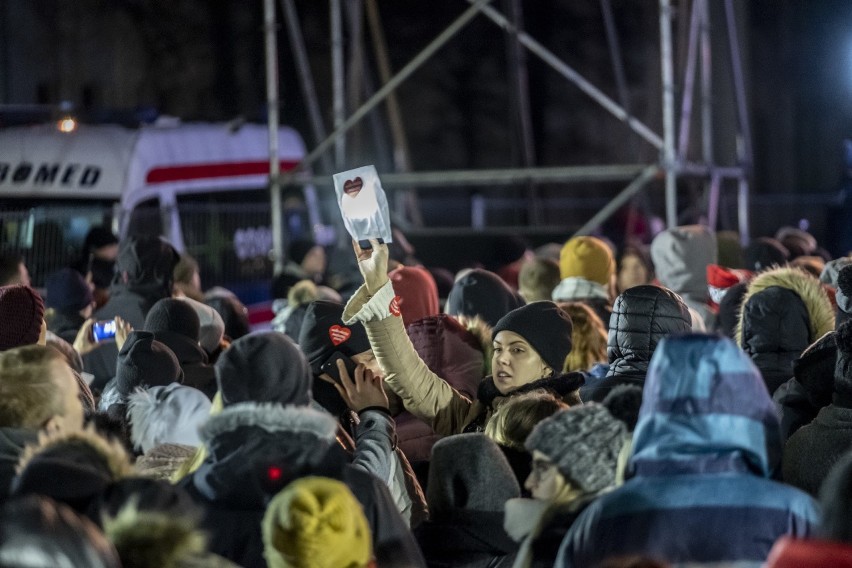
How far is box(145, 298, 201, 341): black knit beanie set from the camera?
214 inches

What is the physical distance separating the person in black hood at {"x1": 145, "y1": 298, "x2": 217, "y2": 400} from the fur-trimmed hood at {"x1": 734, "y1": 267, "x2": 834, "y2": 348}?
2084 millimetres

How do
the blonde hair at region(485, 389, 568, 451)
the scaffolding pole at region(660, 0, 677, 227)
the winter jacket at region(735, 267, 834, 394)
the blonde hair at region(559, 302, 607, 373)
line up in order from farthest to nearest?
the scaffolding pole at region(660, 0, 677, 227)
the blonde hair at region(559, 302, 607, 373)
the winter jacket at region(735, 267, 834, 394)
the blonde hair at region(485, 389, 568, 451)

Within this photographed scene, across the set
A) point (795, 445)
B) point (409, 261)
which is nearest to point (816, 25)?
point (409, 261)

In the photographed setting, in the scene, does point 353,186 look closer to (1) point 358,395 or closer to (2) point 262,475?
(1) point 358,395

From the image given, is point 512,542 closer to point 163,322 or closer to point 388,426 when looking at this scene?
point 388,426

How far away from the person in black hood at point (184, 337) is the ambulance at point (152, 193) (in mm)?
5136

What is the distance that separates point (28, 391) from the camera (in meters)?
3.38

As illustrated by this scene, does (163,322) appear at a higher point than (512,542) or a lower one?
higher

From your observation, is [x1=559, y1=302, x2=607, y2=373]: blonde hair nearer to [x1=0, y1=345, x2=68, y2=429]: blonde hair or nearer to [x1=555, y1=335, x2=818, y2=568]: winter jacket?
[x1=555, y1=335, x2=818, y2=568]: winter jacket

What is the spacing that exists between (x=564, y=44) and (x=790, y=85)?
3021 mm

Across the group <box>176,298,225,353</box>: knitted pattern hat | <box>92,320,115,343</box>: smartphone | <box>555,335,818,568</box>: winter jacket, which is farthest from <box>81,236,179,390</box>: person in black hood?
<box>555,335,818,568</box>: winter jacket

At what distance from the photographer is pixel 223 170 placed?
12.7m

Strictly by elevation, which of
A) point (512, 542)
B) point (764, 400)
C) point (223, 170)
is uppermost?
point (223, 170)

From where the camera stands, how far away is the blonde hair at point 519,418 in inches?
151
